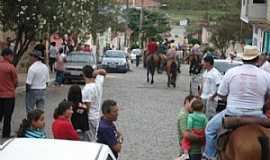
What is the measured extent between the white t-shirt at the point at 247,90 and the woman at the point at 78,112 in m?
2.82

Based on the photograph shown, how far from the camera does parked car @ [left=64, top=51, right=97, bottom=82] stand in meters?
34.3

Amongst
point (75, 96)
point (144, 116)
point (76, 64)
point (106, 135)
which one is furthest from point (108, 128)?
point (76, 64)

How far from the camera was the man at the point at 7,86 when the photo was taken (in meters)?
15.2

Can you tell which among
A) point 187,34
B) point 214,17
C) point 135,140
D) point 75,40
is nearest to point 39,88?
point 135,140

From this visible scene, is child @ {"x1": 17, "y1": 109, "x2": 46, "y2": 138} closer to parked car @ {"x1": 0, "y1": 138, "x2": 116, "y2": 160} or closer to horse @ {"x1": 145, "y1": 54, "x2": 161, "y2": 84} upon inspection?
parked car @ {"x1": 0, "y1": 138, "x2": 116, "y2": 160}

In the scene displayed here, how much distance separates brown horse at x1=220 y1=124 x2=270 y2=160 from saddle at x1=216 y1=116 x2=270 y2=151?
0.27 feet

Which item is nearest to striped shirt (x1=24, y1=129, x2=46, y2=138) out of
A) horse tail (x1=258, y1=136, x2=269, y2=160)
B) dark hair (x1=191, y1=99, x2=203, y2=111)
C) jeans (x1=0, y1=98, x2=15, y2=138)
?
dark hair (x1=191, y1=99, x2=203, y2=111)

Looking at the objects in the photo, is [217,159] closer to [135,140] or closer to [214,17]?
[135,140]

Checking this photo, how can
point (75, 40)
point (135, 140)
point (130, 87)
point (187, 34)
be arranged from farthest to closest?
point (187, 34), point (75, 40), point (130, 87), point (135, 140)

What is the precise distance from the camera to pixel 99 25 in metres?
54.8

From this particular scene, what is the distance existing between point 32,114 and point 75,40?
1660 inches

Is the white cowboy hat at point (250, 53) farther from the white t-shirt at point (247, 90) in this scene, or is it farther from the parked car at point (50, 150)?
the parked car at point (50, 150)

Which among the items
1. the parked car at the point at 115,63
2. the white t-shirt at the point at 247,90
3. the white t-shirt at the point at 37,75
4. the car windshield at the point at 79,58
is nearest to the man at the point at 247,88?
the white t-shirt at the point at 247,90

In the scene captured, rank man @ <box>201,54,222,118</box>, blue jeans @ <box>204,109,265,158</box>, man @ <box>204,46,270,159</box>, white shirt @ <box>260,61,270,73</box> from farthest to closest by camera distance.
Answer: white shirt @ <box>260,61,270,73</box> < man @ <box>201,54,222,118</box> < blue jeans @ <box>204,109,265,158</box> < man @ <box>204,46,270,159</box>
